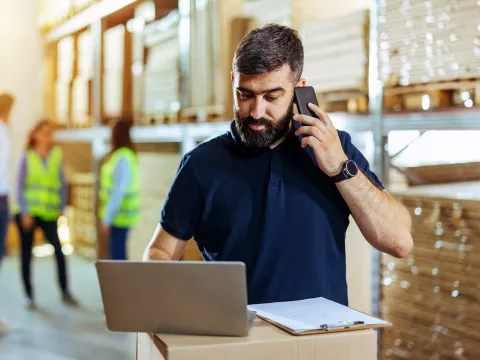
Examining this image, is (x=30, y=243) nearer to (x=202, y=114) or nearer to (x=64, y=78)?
(x=202, y=114)

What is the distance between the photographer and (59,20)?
35.2 ft

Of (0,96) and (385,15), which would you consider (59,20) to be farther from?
(385,15)

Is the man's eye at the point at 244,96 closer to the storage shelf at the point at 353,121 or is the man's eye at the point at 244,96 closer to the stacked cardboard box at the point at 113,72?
the storage shelf at the point at 353,121

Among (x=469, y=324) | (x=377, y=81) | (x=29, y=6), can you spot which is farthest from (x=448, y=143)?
(x=29, y=6)

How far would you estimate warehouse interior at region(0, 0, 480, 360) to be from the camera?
3539 mm

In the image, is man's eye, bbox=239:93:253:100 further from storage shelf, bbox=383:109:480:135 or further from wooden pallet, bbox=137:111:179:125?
wooden pallet, bbox=137:111:179:125

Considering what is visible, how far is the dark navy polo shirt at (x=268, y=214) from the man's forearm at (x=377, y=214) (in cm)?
13

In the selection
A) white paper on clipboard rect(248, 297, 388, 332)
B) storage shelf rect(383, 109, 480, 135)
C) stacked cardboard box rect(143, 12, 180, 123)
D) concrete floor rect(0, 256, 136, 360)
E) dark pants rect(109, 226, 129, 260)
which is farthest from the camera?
stacked cardboard box rect(143, 12, 180, 123)

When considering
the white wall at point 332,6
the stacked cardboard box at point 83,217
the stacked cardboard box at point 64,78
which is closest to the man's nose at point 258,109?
the white wall at point 332,6

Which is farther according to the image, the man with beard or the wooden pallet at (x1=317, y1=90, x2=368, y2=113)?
the wooden pallet at (x1=317, y1=90, x2=368, y2=113)

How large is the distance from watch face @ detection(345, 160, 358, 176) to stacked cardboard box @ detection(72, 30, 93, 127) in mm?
7433

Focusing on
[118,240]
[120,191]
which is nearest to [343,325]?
[120,191]

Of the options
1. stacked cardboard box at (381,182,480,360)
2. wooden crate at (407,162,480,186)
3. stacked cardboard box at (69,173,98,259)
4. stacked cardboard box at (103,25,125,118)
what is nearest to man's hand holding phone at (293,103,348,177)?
stacked cardboard box at (381,182,480,360)

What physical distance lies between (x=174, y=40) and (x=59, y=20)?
4.83 meters
